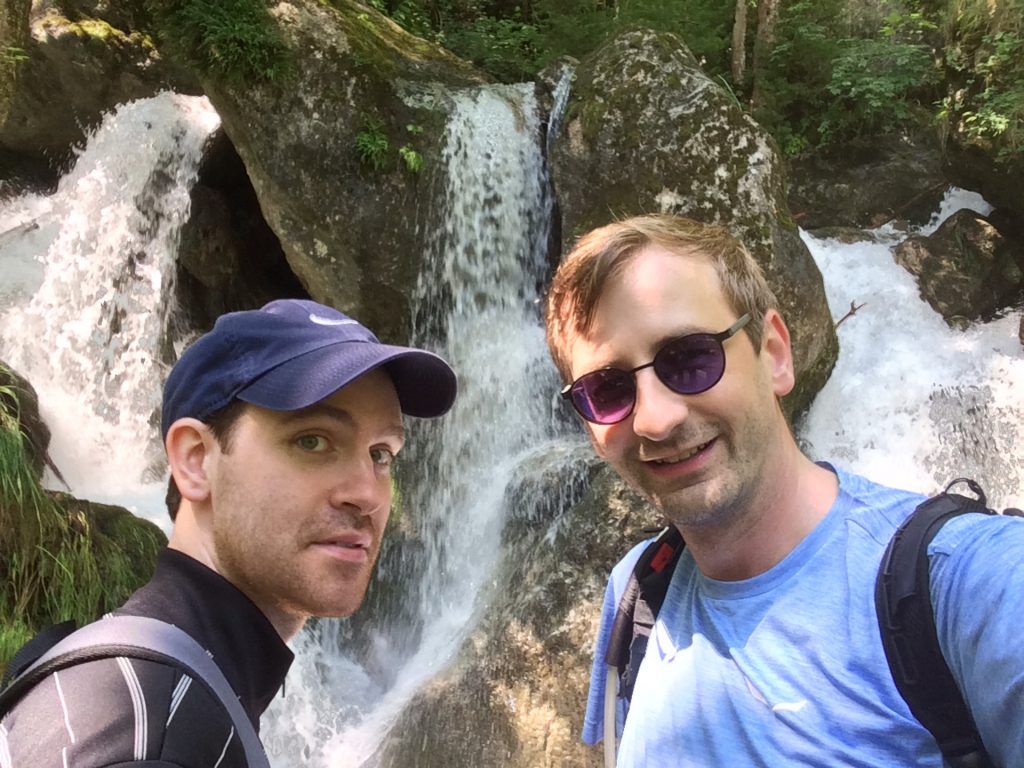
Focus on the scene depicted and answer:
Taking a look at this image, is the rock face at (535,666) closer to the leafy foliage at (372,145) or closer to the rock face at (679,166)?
the rock face at (679,166)

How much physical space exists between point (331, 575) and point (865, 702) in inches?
36.7

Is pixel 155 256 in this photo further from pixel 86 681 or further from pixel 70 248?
pixel 86 681

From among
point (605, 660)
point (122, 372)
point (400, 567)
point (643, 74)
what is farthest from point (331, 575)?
point (122, 372)

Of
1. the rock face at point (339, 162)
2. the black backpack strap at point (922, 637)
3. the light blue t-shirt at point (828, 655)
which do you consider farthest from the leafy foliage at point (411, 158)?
the black backpack strap at point (922, 637)

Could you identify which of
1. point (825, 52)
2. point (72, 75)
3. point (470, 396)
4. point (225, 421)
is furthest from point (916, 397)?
point (72, 75)

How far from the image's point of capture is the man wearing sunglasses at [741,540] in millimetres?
1125

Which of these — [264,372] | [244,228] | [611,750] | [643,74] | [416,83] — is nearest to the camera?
[264,372]

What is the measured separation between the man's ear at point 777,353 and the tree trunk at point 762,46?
10634 millimetres

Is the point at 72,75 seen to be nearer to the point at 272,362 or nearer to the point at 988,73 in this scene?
the point at 272,362

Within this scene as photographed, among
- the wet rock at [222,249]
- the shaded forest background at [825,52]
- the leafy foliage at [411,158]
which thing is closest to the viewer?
the leafy foliage at [411,158]

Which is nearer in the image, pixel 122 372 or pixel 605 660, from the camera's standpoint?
pixel 605 660

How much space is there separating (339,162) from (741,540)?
6.35m

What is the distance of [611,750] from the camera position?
1.63 metres

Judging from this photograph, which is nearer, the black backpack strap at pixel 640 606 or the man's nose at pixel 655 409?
the man's nose at pixel 655 409
